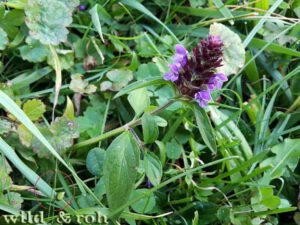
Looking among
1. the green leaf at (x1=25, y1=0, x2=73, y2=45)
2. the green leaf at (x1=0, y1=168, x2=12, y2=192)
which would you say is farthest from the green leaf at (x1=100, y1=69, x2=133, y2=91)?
the green leaf at (x1=0, y1=168, x2=12, y2=192)

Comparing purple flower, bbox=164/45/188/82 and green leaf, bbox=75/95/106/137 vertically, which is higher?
purple flower, bbox=164/45/188/82

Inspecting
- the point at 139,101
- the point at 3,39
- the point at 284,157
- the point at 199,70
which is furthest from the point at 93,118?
the point at 284,157

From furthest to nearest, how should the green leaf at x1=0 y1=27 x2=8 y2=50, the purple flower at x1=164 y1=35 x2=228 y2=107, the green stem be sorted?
the green stem → the green leaf at x1=0 y1=27 x2=8 y2=50 → the purple flower at x1=164 y1=35 x2=228 y2=107

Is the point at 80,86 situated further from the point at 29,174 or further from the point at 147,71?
the point at 29,174

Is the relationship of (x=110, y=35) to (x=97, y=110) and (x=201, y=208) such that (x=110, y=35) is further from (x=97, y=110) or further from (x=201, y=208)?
(x=201, y=208)

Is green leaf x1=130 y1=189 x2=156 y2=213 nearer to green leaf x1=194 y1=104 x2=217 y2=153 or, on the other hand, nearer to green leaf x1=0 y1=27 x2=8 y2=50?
green leaf x1=194 y1=104 x2=217 y2=153

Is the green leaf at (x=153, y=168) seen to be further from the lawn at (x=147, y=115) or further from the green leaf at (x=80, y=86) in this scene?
the green leaf at (x=80, y=86)

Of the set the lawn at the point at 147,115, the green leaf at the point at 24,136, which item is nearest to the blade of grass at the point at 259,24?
the lawn at the point at 147,115
